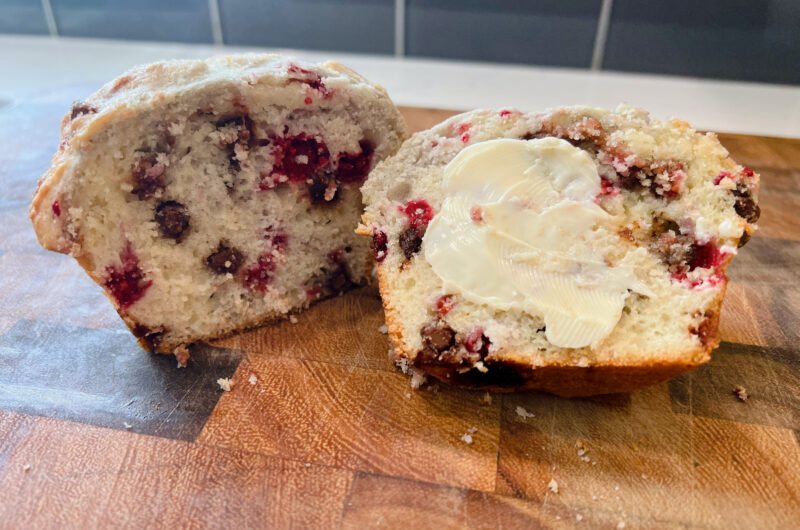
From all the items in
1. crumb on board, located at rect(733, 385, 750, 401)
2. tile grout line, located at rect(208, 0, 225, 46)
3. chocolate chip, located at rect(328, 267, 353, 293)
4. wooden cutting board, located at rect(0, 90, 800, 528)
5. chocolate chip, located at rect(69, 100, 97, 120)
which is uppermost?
chocolate chip, located at rect(69, 100, 97, 120)

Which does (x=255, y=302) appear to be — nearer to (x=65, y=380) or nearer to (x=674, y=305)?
(x=65, y=380)

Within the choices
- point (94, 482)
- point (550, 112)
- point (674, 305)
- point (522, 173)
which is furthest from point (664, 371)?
point (94, 482)

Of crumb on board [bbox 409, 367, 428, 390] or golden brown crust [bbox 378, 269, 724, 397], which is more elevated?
golden brown crust [bbox 378, 269, 724, 397]

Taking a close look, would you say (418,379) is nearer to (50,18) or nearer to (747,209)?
(747,209)

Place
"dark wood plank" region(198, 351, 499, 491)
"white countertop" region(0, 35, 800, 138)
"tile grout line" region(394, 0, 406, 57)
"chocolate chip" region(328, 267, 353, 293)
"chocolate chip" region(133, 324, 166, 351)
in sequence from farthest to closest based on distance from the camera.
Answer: "tile grout line" region(394, 0, 406, 57) → "white countertop" region(0, 35, 800, 138) → "chocolate chip" region(328, 267, 353, 293) → "chocolate chip" region(133, 324, 166, 351) → "dark wood plank" region(198, 351, 499, 491)

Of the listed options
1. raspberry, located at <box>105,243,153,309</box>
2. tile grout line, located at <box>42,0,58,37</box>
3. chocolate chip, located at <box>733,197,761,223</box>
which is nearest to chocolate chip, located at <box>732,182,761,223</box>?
chocolate chip, located at <box>733,197,761,223</box>

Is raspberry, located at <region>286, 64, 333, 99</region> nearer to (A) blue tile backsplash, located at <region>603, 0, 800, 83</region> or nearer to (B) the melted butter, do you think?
(B) the melted butter
